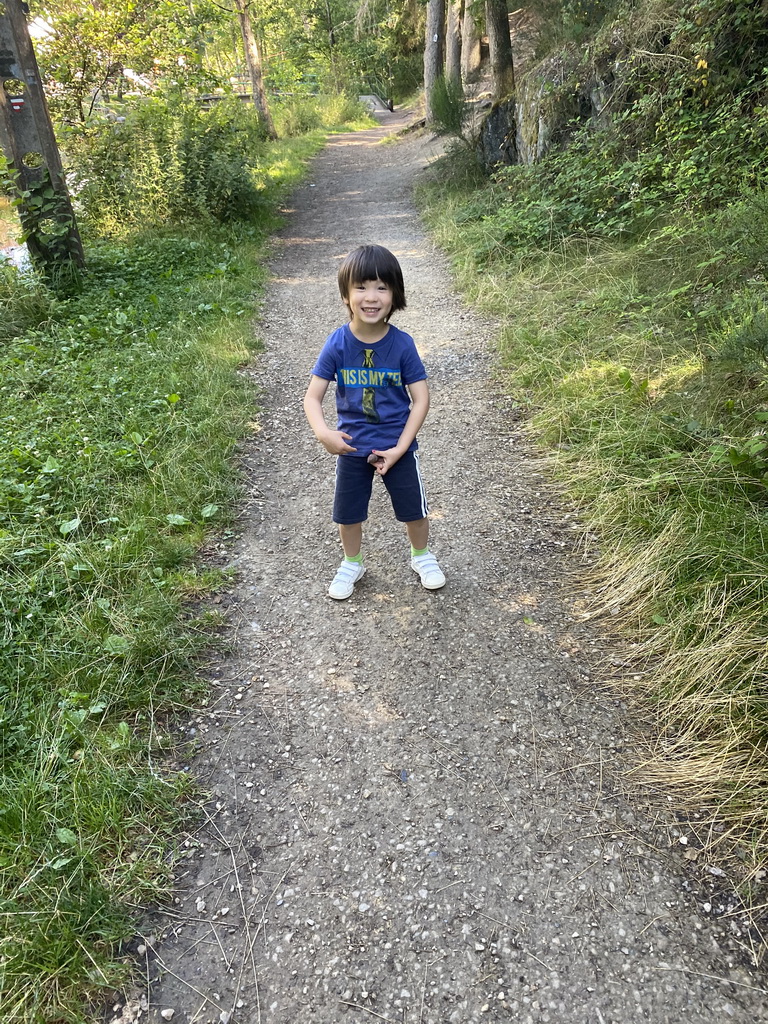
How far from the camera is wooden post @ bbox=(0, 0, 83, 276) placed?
5.65 m

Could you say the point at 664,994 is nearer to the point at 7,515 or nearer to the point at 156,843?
the point at 156,843

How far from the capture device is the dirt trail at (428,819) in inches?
63.7

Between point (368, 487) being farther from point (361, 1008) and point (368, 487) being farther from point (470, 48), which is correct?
point (470, 48)

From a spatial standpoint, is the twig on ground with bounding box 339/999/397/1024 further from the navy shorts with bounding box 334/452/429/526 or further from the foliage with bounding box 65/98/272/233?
the foliage with bounding box 65/98/272/233

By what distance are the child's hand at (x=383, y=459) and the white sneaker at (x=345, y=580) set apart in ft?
2.16

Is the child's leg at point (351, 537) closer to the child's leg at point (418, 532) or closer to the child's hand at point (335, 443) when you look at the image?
the child's leg at point (418, 532)

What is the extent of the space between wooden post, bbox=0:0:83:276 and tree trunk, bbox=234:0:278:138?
11067 millimetres

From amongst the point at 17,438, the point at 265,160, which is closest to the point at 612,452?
the point at 17,438

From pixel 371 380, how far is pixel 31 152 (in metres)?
5.80

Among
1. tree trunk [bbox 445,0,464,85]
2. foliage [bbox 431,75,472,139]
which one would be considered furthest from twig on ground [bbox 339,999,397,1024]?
tree trunk [bbox 445,0,464,85]

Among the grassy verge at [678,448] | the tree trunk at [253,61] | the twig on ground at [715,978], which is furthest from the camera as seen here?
the tree trunk at [253,61]

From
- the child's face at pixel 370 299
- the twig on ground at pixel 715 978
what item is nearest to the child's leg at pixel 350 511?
the child's face at pixel 370 299

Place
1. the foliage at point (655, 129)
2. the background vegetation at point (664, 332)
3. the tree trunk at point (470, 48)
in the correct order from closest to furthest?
1. the background vegetation at point (664, 332)
2. the foliage at point (655, 129)
3. the tree trunk at point (470, 48)

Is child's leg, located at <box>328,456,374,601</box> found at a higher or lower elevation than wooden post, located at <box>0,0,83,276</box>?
lower
